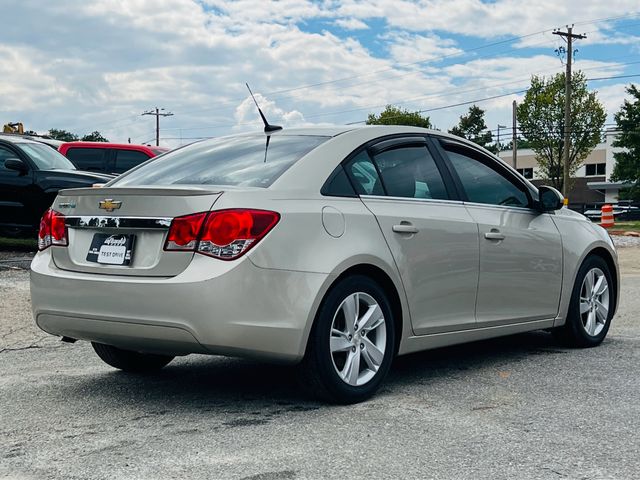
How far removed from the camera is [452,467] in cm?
386

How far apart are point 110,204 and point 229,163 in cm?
78

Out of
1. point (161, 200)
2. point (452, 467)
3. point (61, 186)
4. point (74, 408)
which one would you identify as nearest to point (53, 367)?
point (74, 408)

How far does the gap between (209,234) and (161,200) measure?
0.37 m

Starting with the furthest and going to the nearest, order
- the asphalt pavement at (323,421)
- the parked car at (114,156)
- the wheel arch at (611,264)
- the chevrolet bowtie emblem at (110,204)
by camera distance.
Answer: the parked car at (114,156), the wheel arch at (611,264), the chevrolet bowtie emblem at (110,204), the asphalt pavement at (323,421)

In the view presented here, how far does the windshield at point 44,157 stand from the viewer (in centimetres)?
1461

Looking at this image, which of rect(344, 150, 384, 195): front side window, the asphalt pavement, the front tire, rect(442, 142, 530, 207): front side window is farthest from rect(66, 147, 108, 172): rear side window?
the front tire

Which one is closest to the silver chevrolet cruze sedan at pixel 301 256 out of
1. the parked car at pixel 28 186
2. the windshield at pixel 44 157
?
the parked car at pixel 28 186

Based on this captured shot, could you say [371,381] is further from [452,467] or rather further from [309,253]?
[452,467]

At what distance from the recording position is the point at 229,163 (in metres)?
5.41

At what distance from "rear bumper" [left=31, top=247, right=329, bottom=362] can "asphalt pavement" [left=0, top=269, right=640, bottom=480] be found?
394 millimetres

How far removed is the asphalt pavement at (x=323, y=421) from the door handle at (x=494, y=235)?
903 mm

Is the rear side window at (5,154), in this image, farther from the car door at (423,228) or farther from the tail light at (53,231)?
the car door at (423,228)

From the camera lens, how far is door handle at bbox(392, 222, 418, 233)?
5.40m

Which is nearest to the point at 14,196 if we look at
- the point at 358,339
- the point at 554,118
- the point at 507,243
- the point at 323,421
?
the point at 507,243
